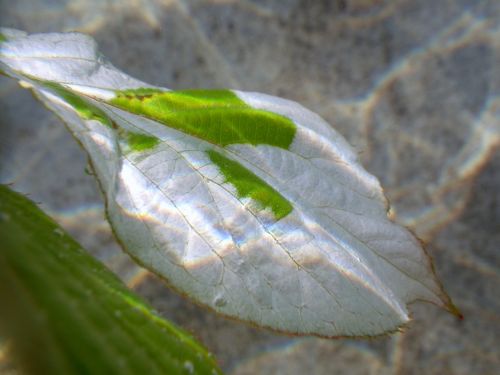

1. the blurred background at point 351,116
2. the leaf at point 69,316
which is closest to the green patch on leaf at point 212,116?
the leaf at point 69,316

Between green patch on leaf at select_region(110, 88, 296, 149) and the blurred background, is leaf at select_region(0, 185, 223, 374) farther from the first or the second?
the blurred background

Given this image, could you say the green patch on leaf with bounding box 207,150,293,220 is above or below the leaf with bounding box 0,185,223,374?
below

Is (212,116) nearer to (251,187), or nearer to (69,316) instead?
(251,187)

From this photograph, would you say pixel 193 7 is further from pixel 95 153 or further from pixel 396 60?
pixel 95 153

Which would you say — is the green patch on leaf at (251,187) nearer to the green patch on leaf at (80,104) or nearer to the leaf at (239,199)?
the leaf at (239,199)

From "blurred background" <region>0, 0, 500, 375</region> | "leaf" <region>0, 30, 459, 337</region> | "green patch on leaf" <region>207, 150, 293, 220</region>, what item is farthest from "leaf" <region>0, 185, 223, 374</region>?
"blurred background" <region>0, 0, 500, 375</region>

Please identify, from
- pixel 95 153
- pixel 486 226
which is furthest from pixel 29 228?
pixel 486 226
